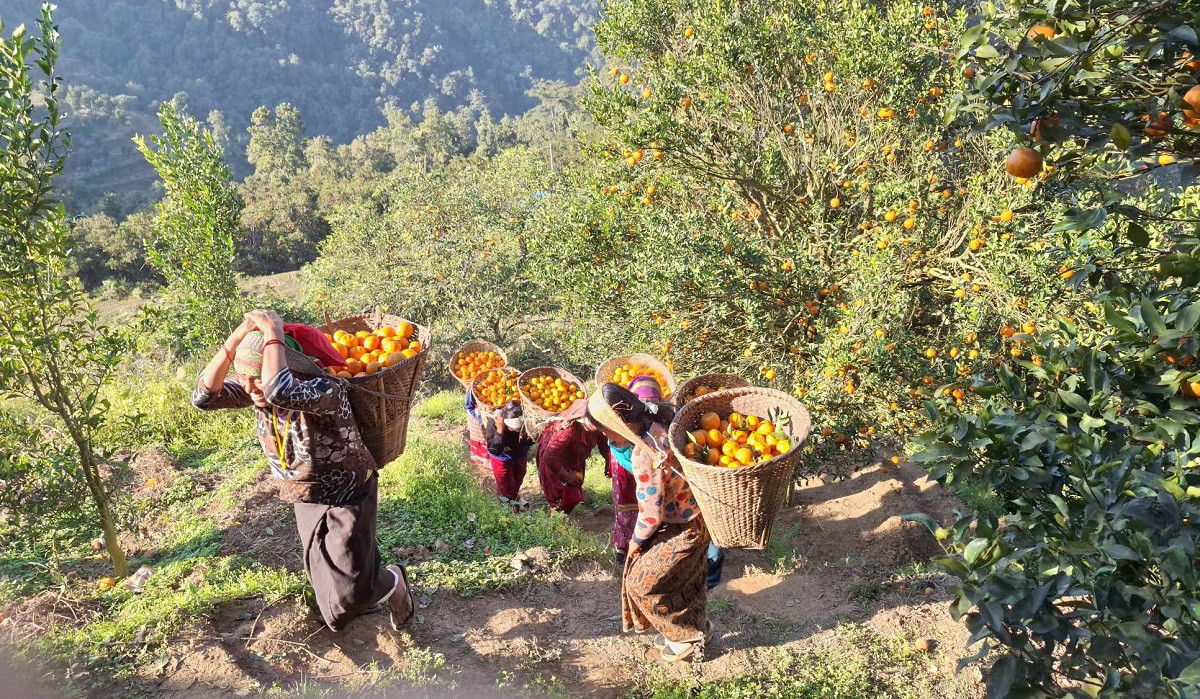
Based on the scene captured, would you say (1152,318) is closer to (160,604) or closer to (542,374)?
(160,604)

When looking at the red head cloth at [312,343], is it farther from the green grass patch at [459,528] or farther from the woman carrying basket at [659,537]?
the green grass patch at [459,528]

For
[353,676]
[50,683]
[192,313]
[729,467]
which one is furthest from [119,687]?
[192,313]

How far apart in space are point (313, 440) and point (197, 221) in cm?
407

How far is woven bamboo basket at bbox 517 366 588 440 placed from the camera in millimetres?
6207

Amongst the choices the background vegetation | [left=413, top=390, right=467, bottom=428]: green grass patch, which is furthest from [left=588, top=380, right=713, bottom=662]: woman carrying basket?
[left=413, top=390, right=467, bottom=428]: green grass patch

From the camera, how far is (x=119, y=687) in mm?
3715

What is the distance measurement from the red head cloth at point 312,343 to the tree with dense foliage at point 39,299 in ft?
5.07

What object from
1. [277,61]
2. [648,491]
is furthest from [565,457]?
[277,61]

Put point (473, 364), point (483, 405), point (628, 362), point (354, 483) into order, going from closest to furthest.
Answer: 1. point (354, 483)
2. point (628, 362)
3. point (483, 405)
4. point (473, 364)

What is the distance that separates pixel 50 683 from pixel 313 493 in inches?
65.4

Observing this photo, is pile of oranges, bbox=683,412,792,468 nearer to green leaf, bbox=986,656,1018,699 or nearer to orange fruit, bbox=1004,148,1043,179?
green leaf, bbox=986,656,1018,699

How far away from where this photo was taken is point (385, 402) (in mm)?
3828

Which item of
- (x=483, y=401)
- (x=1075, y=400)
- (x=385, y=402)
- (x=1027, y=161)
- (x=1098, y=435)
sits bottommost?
(x=483, y=401)

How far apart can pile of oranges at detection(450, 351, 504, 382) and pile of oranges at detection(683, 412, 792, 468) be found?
4.35 meters
